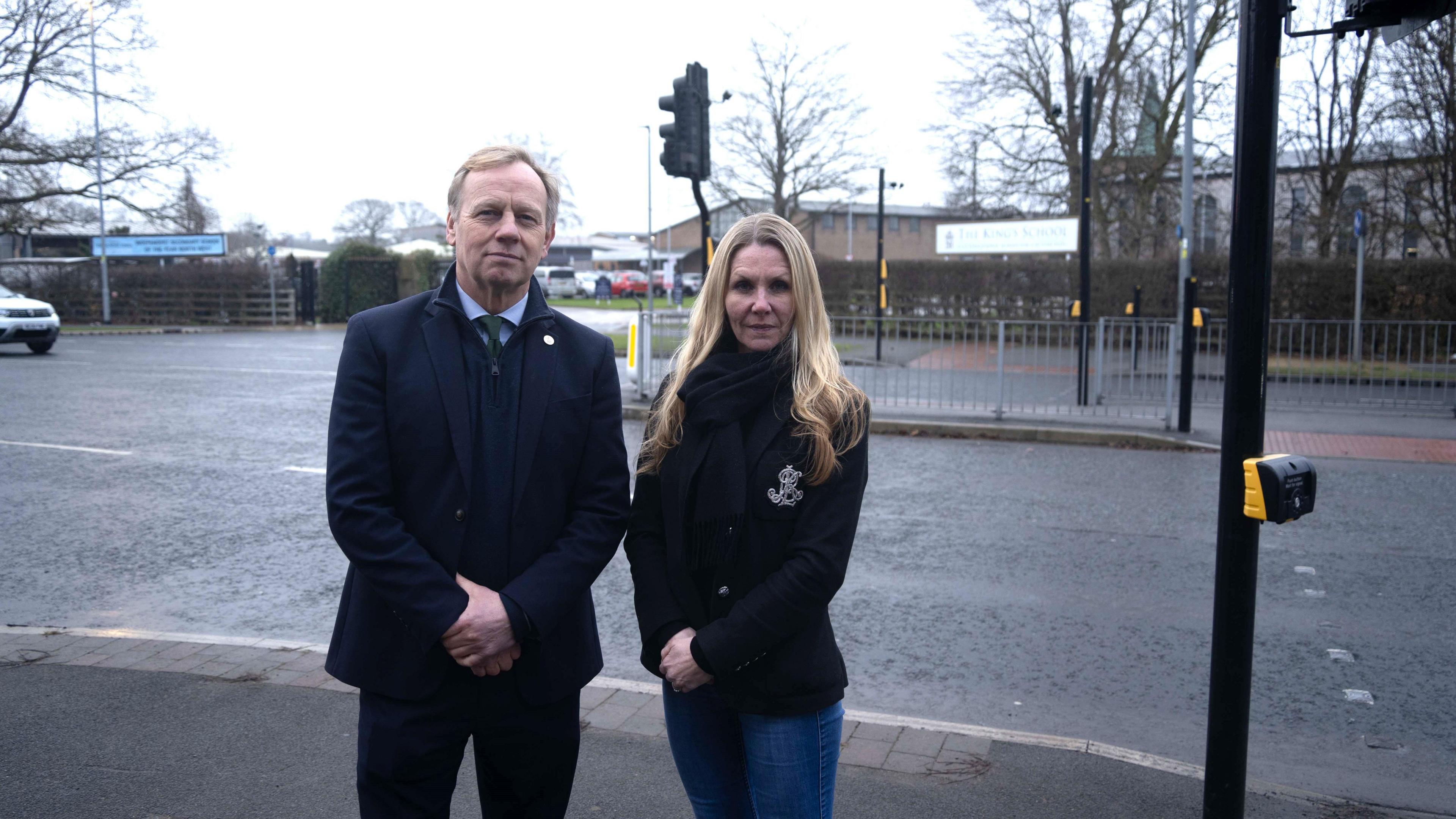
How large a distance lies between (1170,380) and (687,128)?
6.06 metres

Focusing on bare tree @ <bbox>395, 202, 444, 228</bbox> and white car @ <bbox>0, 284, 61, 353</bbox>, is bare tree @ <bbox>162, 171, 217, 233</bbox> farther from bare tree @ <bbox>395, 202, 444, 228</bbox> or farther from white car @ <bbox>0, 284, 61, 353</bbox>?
bare tree @ <bbox>395, 202, 444, 228</bbox>

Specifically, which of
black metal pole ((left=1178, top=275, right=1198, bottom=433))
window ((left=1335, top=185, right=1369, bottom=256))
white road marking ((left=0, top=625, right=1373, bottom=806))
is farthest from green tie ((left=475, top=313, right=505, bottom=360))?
window ((left=1335, top=185, right=1369, bottom=256))

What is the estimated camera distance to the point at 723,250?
7.82 feet

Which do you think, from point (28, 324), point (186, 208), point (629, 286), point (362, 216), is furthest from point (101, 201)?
point (362, 216)

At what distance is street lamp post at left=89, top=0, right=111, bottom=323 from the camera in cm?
3203

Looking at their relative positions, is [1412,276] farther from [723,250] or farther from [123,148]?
[123,148]

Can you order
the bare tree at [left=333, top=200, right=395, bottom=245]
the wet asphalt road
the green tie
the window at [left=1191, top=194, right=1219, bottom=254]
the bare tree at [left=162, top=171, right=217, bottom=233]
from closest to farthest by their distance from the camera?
the green tie < the wet asphalt road < the window at [left=1191, top=194, right=1219, bottom=254] < the bare tree at [left=162, top=171, right=217, bottom=233] < the bare tree at [left=333, top=200, right=395, bottom=245]

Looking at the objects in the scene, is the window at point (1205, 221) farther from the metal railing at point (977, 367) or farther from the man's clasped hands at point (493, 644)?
the man's clasped hands at point (493, 644)

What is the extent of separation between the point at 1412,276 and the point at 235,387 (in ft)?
70.9

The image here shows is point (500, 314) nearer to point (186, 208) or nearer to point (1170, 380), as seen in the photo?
point (1170, 380)

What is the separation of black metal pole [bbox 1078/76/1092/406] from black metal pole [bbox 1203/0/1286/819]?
10714 mm

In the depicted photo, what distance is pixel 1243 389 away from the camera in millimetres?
2799

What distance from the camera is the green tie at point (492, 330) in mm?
2357

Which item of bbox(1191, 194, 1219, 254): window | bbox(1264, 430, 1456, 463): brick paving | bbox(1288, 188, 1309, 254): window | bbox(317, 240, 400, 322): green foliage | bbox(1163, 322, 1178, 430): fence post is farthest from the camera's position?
bbox(317, 240, 400, 322): green foliage
